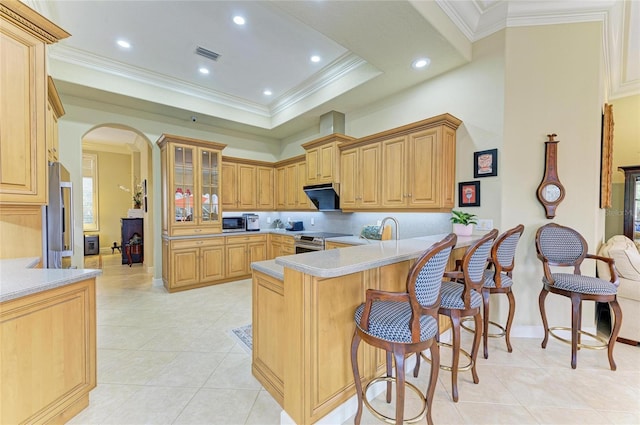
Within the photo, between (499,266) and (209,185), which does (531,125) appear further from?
(209,185)

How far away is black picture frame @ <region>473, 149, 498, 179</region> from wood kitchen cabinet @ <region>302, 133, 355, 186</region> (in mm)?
1944

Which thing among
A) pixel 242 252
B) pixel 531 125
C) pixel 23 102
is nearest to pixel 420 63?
pixel 531 125

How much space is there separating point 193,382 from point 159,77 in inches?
171

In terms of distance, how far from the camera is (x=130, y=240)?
20.8 feet

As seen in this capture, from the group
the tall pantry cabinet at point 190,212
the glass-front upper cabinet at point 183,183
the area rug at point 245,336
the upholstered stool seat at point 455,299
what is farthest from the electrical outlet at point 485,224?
the glass-front upper cabinet at point 183,183

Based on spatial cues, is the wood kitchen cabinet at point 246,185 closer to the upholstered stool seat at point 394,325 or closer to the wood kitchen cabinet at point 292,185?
the wood kitchen cabinet at point 292,185

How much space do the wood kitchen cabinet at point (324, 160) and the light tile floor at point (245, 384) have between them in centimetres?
260

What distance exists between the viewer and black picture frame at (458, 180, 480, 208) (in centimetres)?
296

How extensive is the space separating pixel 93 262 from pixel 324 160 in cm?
652

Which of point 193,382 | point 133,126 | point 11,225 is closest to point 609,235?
point 193,382

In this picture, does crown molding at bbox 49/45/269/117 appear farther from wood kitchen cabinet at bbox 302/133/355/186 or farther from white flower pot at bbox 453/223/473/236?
white flower pot at bbox 453/223/473/236

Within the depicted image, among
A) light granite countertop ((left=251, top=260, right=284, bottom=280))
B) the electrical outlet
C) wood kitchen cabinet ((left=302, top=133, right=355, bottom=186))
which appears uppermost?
wood kitchen cabinet ((left=302, top=133, right=355, bottom=186))

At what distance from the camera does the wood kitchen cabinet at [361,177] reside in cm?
367

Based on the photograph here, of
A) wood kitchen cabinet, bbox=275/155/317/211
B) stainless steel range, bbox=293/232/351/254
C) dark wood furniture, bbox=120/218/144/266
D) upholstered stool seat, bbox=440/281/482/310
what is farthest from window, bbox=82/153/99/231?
upholstered stool seat, bbox=440/281/482/310
